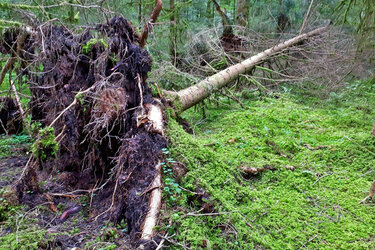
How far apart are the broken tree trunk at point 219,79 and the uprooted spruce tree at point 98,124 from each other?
831 millimetres

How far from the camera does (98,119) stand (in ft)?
11.0

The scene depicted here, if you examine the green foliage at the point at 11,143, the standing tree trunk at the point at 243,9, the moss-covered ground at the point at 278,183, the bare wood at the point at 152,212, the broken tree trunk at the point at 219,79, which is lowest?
the green foliage at the point at 11,143

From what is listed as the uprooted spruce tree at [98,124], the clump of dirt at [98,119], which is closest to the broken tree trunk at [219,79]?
the uprooted spruce tree at [98,124]

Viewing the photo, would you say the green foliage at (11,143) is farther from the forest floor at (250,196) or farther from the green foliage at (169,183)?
the green foliage at (169,183)

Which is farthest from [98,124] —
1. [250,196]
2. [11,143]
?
[11,143]

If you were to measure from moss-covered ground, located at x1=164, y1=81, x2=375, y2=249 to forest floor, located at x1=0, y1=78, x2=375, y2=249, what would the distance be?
0.04 ft

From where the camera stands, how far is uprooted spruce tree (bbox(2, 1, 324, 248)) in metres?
2.96

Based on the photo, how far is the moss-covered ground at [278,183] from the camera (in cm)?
255

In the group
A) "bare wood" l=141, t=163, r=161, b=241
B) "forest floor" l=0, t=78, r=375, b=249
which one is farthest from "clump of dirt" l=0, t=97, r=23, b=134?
"bare wood" l=141, t=163, r=161, b=241

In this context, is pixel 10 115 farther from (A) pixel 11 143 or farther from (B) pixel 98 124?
(B) pixel 98 124

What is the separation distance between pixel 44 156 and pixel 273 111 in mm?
4671

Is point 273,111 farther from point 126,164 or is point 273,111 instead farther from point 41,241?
point 41,241

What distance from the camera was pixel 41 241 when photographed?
2418mm

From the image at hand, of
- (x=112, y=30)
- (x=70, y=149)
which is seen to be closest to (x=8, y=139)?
(x=70, y=149)
